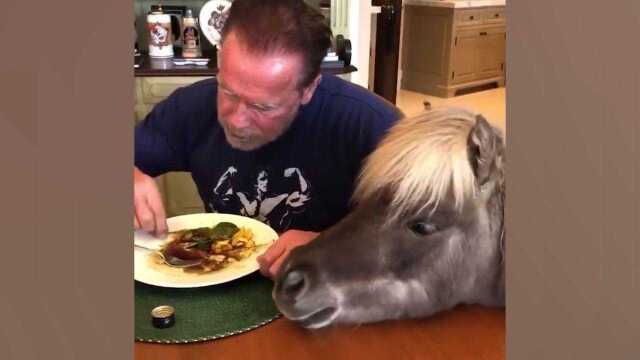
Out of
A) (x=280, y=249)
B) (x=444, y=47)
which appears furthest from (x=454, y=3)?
(x=280, y=249)

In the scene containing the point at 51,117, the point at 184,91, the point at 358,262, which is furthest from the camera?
the point at 184,91

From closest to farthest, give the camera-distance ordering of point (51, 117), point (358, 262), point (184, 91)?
1. point (51, 117)
2. point (358, 262)
3. point (184, 91)

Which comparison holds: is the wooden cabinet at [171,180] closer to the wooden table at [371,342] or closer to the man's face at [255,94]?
the man's face at [255,94]

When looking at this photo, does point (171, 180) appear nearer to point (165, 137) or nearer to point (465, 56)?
point (165, 137)

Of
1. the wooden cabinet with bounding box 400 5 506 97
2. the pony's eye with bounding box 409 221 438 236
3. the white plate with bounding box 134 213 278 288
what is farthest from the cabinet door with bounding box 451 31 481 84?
the white plate with bounding box 134 213 278 288

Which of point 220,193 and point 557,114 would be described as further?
point 220,193

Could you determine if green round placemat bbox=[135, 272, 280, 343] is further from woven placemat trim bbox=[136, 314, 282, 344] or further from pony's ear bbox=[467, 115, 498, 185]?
pony's ear bbox=[467, 115, 498, 185]

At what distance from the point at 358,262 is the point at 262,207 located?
6.7 inches

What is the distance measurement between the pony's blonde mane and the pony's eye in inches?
0.5

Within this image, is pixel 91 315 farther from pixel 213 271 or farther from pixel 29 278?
pixel 213 271

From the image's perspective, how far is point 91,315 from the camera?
33 centimetres

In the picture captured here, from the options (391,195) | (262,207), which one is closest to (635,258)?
(391,195)

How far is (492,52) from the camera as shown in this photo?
41 centimetres

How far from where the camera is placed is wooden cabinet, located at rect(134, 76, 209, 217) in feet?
1.78
